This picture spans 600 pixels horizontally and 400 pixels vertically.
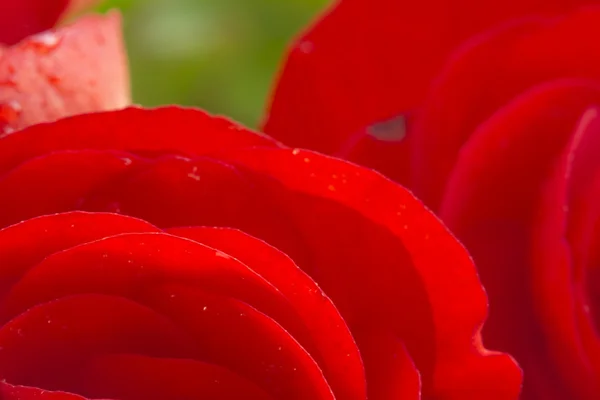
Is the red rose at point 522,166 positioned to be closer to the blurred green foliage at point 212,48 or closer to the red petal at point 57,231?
the red petal at point 57,231

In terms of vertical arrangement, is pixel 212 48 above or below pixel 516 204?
above

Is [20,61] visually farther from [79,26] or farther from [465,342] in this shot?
[465,342]

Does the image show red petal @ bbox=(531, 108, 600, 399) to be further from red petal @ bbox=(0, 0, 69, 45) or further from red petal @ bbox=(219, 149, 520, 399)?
red petal @ bbox=(0, 0, 69, 45)

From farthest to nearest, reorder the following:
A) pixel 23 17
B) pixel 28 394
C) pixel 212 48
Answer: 1. pixel 212 48
2. pixel 23 17
3. pixel 28 394

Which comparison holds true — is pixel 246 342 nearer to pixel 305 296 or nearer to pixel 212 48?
pixel 305 296

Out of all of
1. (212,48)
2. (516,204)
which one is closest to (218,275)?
(516,204)

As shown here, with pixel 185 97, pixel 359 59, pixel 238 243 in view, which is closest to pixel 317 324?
pixel 238 243

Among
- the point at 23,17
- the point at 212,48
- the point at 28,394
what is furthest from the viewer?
the point at 212,48

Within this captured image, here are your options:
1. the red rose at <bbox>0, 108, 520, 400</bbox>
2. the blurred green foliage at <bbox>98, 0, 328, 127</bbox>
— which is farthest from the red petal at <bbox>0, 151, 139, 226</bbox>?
the blurred green foliage at <bbox>98, 0, 328, 127</bbox>
